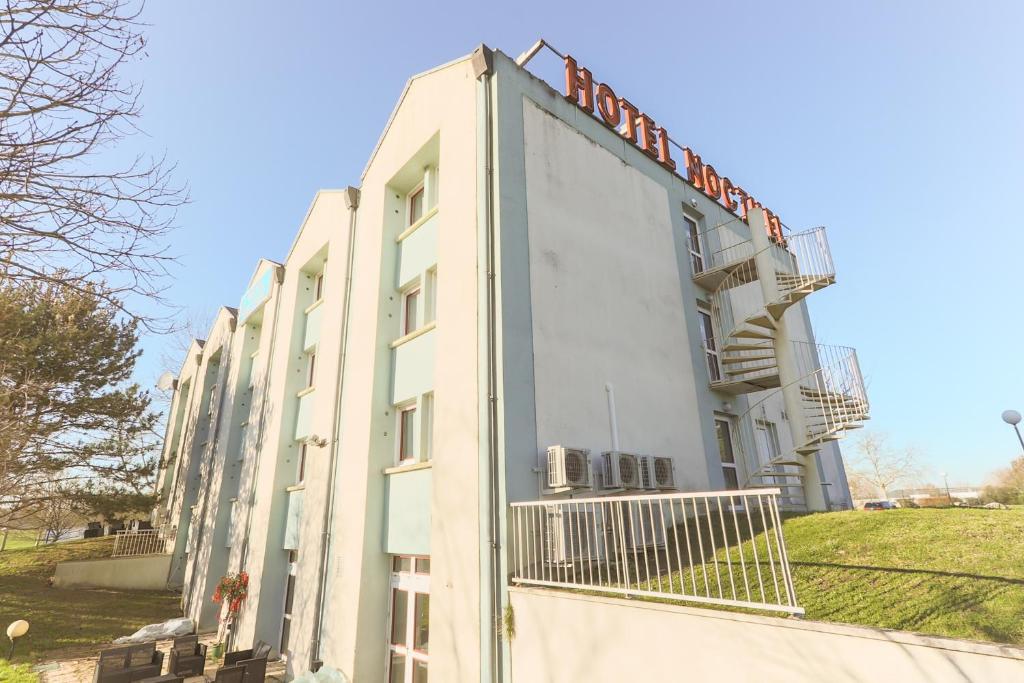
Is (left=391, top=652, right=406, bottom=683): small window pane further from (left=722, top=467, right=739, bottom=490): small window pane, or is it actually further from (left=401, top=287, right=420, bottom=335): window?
(left=722, top=467, right=739, bottom=490): small window pane

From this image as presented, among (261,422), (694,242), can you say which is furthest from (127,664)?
(694,242)

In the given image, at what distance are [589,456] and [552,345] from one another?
1.96 metres

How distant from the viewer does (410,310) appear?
35.8ft

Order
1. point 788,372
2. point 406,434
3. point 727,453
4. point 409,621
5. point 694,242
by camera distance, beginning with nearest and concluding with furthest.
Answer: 1. point 409,621
2. point 406,434
3. point 788,372
4. point 727,453
5. point 694,242

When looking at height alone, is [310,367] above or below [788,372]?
above

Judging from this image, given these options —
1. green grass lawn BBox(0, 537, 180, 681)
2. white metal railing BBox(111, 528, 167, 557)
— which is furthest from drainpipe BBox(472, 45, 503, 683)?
white metal railing BBox(111, 528, 167, 557)

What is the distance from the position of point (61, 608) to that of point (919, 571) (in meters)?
23.2

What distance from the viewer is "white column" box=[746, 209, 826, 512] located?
10.2 meters

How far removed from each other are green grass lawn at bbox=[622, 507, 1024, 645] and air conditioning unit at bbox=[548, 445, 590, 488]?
167 cm

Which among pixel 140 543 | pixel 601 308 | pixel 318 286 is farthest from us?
pixel 140 543

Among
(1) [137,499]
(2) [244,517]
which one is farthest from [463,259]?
(1) [137,499]

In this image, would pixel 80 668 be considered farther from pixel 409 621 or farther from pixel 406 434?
pixel 406 434

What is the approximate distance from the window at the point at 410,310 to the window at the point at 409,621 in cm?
462

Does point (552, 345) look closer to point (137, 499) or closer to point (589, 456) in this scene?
point (589, 456)
